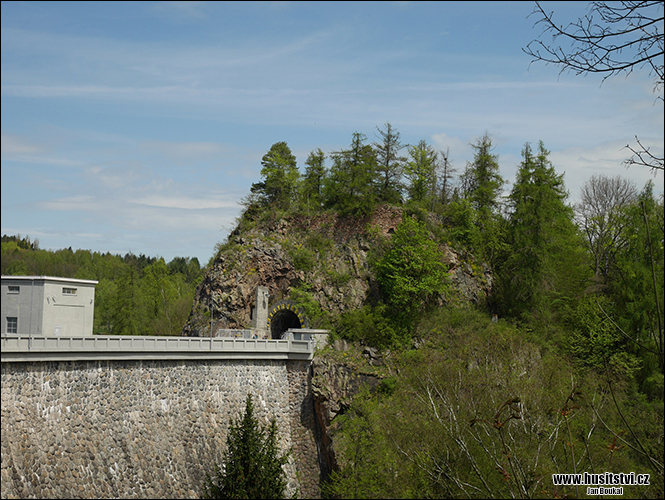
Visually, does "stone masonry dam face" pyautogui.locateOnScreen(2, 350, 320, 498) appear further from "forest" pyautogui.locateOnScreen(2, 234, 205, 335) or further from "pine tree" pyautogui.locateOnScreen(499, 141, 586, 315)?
"forest" pyautogui.locateOnScreen(2, 234, 205, 335)

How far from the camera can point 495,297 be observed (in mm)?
45594

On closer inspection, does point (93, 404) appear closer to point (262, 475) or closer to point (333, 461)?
point (262, 475)

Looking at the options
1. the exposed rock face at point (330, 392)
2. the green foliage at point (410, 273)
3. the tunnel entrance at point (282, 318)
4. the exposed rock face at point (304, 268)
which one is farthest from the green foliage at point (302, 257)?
the exposed rock face at point (330, 392)

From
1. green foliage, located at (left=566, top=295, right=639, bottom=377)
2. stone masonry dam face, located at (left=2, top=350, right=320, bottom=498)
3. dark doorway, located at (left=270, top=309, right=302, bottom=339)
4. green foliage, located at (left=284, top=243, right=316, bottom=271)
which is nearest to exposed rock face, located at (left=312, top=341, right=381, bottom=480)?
stone masonry dam face, located at (left=2, top=350, right=320, bottom=498)

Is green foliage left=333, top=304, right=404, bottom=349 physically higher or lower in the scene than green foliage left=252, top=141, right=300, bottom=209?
lower

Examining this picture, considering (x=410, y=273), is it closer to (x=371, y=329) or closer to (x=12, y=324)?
(x=371, y=329)

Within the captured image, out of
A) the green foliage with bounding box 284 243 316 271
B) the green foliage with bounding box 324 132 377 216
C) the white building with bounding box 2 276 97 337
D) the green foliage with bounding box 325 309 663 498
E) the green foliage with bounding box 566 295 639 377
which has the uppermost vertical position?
the green foliage with bounding box 324 132 377 216

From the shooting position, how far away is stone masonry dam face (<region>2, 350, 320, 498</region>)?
2262 cm

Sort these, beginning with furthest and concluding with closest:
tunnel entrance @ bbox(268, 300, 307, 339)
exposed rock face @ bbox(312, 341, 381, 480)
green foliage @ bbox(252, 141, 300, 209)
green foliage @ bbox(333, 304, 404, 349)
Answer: green foliage @ bbox(252, 141, 300, 209)
tunnel entrance @ bbox(268, 300, 307, 339)
green foliage @ bbox(333, 304, 404, 349)
exposed rock face @ bbox(312, 341, 381, 480)

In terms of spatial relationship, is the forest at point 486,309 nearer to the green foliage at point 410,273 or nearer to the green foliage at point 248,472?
the green foliage at point 410,273

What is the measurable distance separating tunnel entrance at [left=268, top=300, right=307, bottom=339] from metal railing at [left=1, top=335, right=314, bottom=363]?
567cm

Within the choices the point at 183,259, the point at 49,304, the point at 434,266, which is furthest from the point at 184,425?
the point at 183,259

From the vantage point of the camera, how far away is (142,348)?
27281 mm

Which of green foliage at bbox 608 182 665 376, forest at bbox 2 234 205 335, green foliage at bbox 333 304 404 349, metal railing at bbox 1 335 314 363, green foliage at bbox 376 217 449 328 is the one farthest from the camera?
forest at bbox 2 234 205 335
